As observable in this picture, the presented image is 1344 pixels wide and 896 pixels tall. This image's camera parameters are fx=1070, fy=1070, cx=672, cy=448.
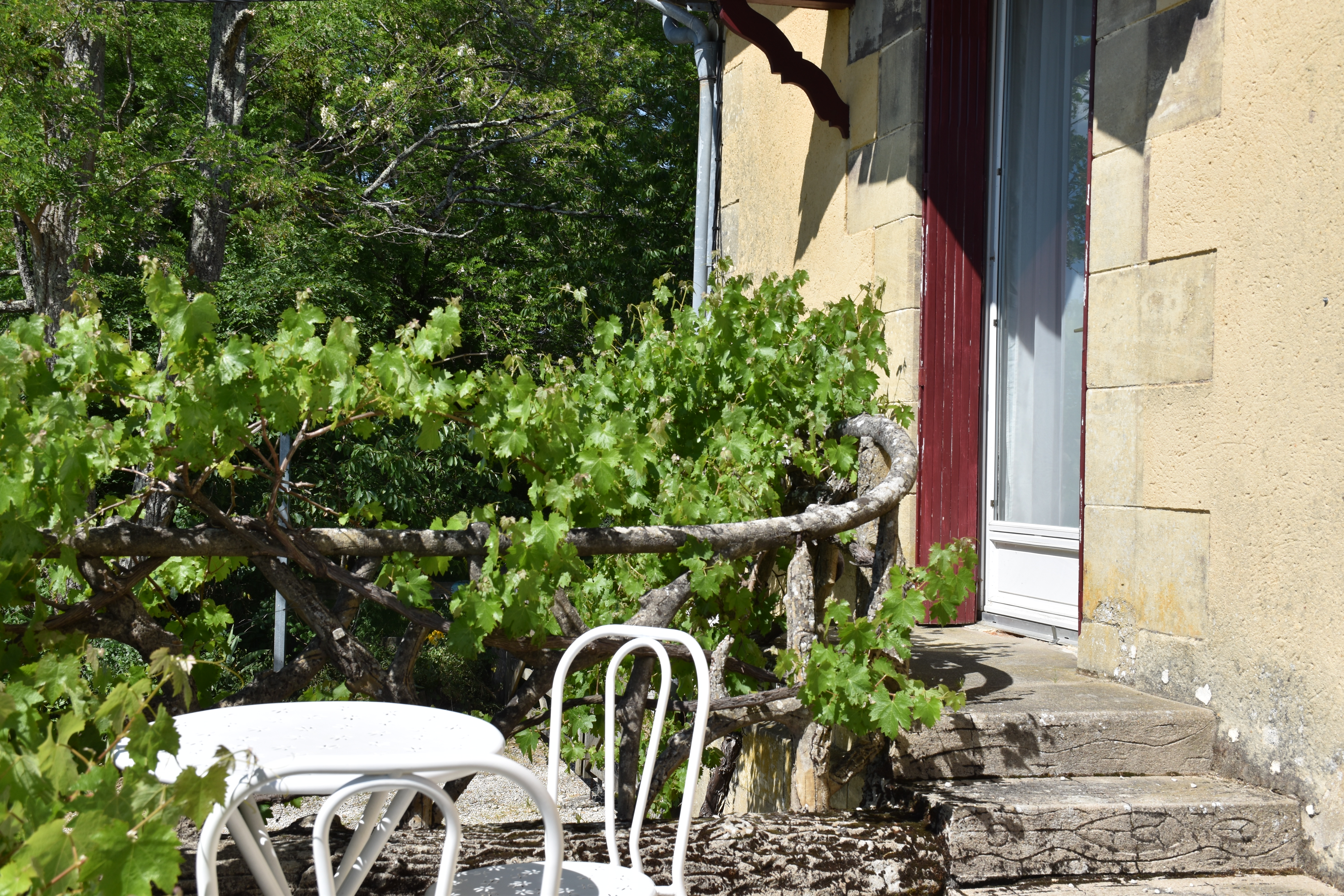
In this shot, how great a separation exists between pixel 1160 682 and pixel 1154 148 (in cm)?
156

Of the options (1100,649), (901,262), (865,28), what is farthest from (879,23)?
(1100,649)

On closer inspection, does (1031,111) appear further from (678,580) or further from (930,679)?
(678,580)

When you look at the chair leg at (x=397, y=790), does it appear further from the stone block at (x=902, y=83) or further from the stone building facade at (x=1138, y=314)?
the stone block at (x=902, y=83)

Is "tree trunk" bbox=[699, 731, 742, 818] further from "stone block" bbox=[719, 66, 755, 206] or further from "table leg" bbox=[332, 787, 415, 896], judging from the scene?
"stone block" bbox=[719, 66, 755, 206]

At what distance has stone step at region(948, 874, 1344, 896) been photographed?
2.42m

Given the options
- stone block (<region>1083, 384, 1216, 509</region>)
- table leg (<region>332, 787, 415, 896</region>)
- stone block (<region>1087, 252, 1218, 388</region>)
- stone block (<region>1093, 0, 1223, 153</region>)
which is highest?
stone block (<region>1093, 0, 1223, 153</region>)

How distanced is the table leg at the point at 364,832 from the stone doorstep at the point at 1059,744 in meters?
1.55

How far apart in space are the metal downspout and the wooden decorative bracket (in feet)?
5.71

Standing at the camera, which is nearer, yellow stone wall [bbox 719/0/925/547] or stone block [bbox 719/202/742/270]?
yellow stone wall [bbox 719/0/925/547]

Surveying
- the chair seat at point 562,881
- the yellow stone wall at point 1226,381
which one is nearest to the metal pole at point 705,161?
the yellow stone wall at point 1226,381

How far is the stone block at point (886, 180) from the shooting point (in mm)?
4305

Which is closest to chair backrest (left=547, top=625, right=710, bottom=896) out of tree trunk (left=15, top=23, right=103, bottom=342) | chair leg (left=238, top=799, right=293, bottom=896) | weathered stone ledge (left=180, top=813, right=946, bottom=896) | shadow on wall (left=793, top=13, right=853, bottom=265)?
weathered stone ledge (left=180, top=813, right=946, bottom=896)

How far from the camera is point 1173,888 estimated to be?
2477 millimetres

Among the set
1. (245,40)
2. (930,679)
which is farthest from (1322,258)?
(245,40)
